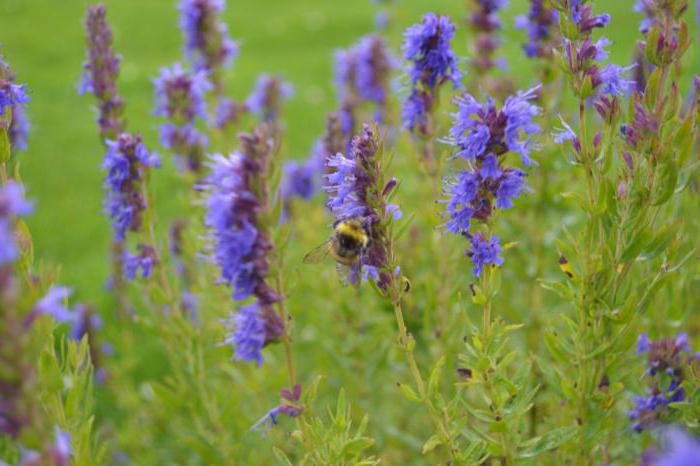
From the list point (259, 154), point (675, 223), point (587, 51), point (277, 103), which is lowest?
point (277, 103)

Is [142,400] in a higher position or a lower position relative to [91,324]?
lower

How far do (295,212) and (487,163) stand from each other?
3377mm

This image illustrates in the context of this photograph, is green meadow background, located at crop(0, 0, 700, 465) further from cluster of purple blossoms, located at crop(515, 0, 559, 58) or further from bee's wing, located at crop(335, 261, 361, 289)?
cluster of purple blossoms, located at crop(515, 0, 559, 58)

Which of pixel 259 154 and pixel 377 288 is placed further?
pixel 377 288

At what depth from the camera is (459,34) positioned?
14.1 m

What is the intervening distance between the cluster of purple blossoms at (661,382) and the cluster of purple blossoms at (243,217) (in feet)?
5.40

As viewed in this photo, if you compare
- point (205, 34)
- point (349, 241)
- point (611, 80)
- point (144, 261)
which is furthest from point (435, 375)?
point (205, 34)

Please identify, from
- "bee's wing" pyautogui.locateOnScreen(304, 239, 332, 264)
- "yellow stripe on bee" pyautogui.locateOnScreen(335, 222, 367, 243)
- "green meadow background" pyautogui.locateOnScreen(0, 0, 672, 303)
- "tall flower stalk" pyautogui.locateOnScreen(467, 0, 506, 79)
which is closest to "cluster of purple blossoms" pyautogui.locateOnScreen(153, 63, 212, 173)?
"green meadow background" pyautogui.locateOnScreen(0, 0, 672, 303)

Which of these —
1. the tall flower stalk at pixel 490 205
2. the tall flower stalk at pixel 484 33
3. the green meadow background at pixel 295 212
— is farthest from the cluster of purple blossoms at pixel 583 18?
the tall flower stalk at pixel 484 33

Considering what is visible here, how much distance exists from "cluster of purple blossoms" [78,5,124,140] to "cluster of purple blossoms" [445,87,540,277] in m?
2.05

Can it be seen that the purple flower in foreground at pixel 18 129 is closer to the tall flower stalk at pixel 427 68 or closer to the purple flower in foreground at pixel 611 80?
the tall flower stalk at pixel 427 68

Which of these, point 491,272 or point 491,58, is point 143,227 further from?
point 491,58

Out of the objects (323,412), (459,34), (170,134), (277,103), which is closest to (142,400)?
(323,412)

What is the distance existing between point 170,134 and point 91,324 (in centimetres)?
164
